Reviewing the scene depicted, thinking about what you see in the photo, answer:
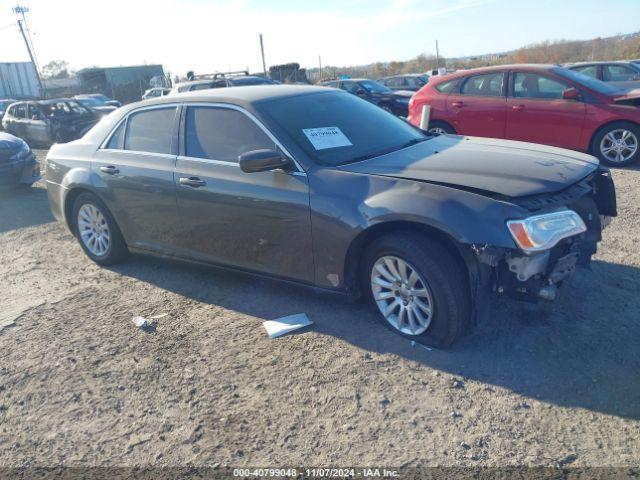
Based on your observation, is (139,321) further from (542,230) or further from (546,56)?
(546,56)

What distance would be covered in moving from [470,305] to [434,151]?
139 cm

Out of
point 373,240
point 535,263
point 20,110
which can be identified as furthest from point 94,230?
point 20,110

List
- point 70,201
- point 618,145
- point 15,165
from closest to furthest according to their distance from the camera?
point 70,201
point 618,145
point 15,165

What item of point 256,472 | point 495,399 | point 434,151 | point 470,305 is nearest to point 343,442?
point 256,472

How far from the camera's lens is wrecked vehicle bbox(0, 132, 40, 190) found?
9.10m

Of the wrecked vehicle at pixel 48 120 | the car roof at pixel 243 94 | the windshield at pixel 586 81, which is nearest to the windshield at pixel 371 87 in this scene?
the wrecked vehicle at pixel 48 120

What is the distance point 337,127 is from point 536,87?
5.68 meters

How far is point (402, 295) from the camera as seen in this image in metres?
3.52

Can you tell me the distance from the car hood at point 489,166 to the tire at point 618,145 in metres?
4.69

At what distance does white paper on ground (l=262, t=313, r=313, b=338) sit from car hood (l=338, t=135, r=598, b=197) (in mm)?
1175

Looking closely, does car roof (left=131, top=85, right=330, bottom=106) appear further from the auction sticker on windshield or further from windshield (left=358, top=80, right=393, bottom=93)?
windshield (left=358, top=80, right=393, bottom=93)

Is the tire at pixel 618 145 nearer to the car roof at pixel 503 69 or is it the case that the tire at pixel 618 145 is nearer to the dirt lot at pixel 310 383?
the car roof at pixel 503 69

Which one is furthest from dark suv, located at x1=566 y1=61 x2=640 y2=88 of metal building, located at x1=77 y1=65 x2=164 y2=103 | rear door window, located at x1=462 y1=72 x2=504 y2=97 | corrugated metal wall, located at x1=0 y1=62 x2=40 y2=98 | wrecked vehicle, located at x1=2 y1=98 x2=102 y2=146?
corrugated metal wall, located at x1=0 y1=62 x2=40 y2=98

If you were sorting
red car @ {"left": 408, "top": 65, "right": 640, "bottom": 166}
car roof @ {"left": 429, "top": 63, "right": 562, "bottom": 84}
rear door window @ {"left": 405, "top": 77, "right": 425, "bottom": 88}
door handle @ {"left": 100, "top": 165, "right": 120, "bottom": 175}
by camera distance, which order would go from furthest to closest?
rear door window @ {"left": 405, "top": 77, "right": 425, "bottom": 88}, car roof @ {"left": 429, "top": 63, "right": 562, "bottom": 84}, red car @ {"left": 408, "top": 65, "right": 640, "bottom": 166}, door handle @ {"left": 100, "top": 165, "right": 120, "bottom": 175}
